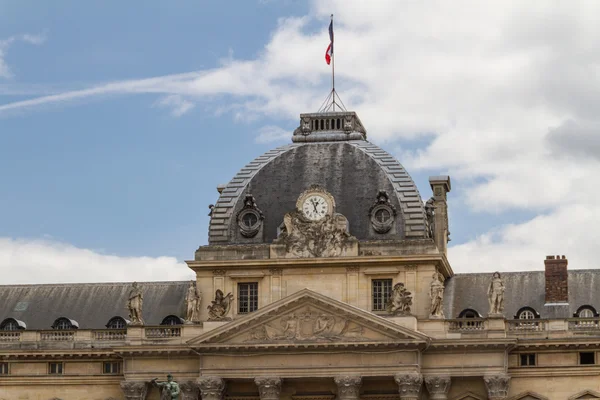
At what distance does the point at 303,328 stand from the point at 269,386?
12.8 feet

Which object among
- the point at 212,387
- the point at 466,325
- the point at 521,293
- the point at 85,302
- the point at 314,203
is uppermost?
the point at 314,203

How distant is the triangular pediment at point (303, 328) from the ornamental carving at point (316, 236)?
15.3 ft

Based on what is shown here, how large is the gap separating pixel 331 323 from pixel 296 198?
33.4 feet

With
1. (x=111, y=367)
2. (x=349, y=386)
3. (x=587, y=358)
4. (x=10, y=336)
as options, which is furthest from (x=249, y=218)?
(x=587, y=358)

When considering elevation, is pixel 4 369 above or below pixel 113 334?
below

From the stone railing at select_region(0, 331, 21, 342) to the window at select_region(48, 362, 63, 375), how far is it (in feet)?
9.21

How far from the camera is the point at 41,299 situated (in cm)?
11369

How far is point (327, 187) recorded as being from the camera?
106562 millimetres

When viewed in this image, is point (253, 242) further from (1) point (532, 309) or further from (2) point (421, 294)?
(1) point (532, 309)

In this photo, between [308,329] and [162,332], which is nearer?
[308,329]

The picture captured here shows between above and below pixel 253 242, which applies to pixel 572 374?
below

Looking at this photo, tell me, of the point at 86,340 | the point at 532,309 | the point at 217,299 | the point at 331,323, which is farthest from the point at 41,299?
the point at 532,309

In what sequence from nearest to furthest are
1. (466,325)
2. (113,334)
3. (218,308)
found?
(466,325) → (218,308) → (113,334)

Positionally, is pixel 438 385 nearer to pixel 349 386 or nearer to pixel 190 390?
pixel 349 386
